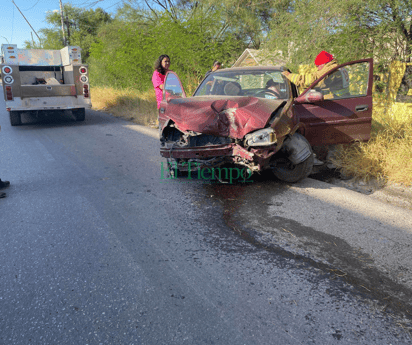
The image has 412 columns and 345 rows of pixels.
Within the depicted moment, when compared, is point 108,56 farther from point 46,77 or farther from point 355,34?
point 355,34

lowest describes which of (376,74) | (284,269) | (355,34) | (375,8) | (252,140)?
(284,269)

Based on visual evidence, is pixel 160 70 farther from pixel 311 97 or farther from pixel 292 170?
pixel 292 170

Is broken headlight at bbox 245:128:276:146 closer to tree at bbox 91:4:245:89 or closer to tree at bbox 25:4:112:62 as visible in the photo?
tree at bbox 91:4:245:89

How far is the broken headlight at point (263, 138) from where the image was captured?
3.71m

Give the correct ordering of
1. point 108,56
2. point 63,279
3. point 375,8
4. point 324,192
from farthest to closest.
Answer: point 108,56 < point 375,8 < point 324,192 < point 63,279

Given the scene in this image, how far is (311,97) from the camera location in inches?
180

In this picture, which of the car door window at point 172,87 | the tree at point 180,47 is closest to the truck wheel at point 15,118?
the tree at point 180,47

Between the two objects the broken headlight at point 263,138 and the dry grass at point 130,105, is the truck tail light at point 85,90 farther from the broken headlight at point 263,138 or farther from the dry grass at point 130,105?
the broken headlight at point 263,138

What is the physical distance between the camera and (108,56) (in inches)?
691

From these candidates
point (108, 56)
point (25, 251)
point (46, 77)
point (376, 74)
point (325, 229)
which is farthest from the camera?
point (108, 56)

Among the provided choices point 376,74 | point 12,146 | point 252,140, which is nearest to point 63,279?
point 252,140

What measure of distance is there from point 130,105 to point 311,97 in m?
9.87

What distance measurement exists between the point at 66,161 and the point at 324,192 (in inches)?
171

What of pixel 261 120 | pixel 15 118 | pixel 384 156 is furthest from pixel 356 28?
pixel 15 118
